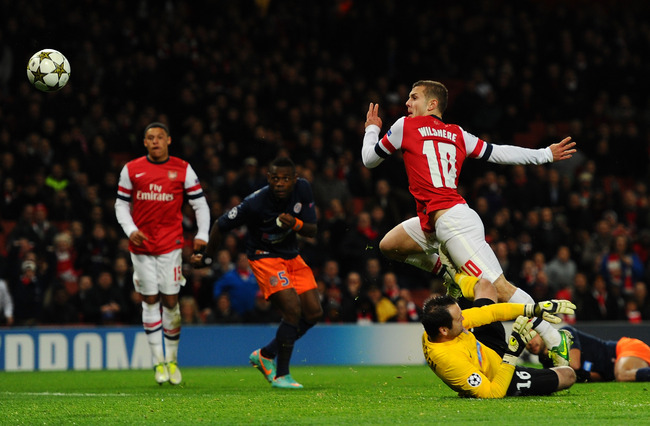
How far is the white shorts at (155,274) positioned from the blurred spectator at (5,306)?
4.87 metres

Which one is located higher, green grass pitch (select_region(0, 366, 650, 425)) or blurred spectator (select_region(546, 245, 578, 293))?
blurred spectator (select_region(546, 245, 578, 293))

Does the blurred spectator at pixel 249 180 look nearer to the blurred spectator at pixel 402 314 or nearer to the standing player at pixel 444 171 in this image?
the blurred spectator at pixel 402 314

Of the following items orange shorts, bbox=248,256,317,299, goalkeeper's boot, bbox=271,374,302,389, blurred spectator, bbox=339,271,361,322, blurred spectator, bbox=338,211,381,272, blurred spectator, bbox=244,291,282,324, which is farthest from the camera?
blurred spectator, bbox=338,211,381,272

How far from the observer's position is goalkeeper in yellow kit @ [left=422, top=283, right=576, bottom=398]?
6.81 meters

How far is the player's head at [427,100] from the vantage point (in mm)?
8227

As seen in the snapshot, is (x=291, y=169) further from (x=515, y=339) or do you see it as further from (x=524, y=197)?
(x=524, y=197)

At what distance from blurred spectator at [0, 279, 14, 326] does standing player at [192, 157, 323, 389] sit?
561cm

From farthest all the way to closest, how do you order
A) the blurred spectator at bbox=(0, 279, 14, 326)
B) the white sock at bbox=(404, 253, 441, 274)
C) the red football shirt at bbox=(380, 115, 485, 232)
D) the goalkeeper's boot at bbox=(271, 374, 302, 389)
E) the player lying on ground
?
the blurred spectator at bbox=(0, 279, 14, 326), the player lying on ground, the goalkeeper's boot at bbox=(271, 374, 302, 389), the white sock at bbox=(404, 253, 441, 274), the red football shirt at bbox=(380, 115, 485, 232)

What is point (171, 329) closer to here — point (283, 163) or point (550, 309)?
point (283, 163)

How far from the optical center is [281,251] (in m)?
9.32

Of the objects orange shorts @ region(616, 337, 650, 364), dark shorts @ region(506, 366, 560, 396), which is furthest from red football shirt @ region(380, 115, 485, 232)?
orange shorts @ region(616, 337, 650, 364)

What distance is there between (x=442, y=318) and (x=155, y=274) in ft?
12.7

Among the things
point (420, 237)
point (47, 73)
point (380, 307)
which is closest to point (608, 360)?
point (420, 237)

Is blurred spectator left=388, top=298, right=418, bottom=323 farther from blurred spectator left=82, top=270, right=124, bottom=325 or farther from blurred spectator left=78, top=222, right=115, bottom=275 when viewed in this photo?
blurred spectator left=78, top=222, right=115, bottom=275
